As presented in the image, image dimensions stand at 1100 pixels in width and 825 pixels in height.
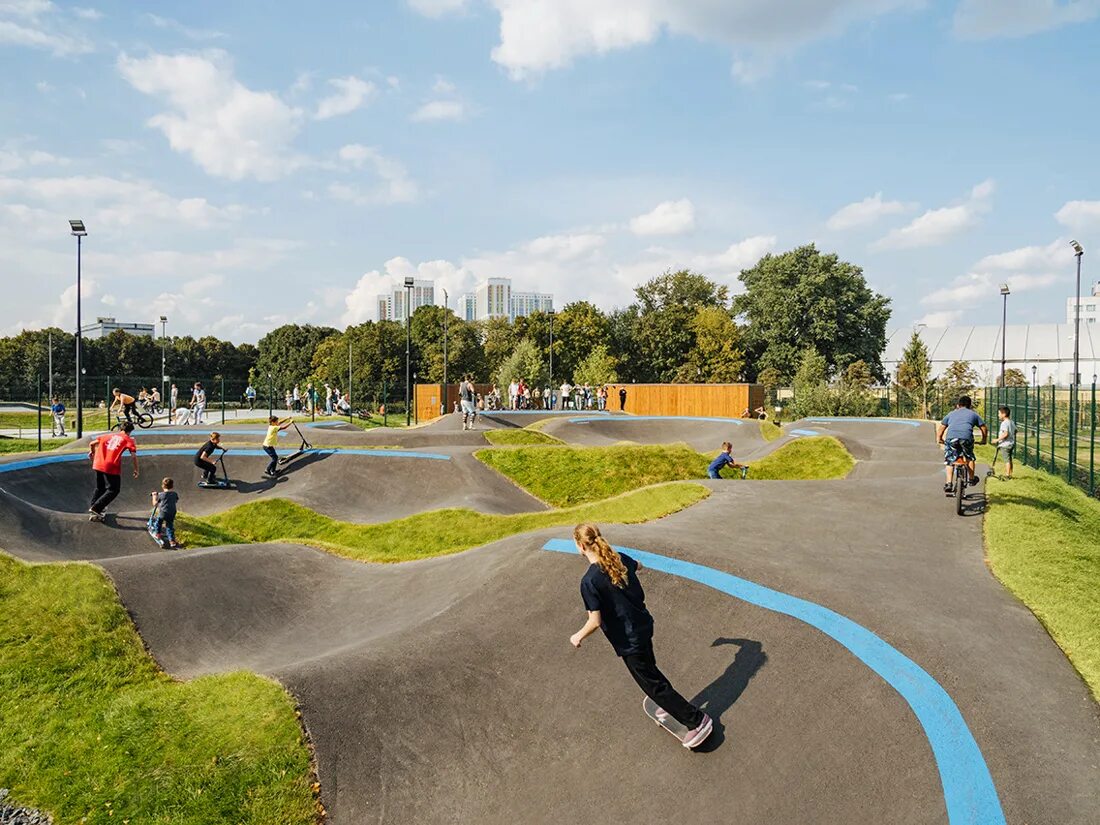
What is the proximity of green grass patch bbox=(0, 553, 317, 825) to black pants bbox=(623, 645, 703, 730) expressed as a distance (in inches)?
119

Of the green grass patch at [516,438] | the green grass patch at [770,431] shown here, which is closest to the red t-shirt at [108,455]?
the green grass patch at [516,438]

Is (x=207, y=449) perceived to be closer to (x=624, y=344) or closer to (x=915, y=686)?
(x=915, y=686)

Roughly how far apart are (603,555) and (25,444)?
1271 inches

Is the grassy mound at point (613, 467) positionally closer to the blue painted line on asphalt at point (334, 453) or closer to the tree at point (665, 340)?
the blue painted line on asphalt at point (334, 453)

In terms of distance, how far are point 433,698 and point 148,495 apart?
17350mm

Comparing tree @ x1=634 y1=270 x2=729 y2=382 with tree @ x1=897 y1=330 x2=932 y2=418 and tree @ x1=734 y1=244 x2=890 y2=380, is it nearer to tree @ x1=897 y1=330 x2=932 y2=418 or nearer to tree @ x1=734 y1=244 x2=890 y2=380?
tree @ x1=734 y1=244 x2=890 y2=380

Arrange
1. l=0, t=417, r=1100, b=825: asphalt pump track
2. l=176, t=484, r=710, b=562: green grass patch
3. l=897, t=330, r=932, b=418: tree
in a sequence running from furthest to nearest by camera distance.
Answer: l=897, t=330, r=932, b=418: tree, l=176, t=484, r=710, b=562: green grass patch, l=0, t=417, r=1100, b=825: asphalt pump track

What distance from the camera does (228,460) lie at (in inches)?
883

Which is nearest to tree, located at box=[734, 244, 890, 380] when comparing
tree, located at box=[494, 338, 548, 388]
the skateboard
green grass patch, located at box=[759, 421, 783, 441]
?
tree, located at box=[494, 338, 548, 388]

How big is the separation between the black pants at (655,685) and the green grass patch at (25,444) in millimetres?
29485

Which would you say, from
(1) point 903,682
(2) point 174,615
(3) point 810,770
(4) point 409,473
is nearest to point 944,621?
(1) point 903,682

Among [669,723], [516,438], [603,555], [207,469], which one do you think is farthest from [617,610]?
[516,438]

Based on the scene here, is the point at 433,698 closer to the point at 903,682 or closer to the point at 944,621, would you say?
the point at 903,682

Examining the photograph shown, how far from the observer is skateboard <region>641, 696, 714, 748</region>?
6301 mm
